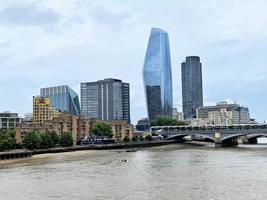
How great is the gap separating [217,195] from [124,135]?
5805 inches

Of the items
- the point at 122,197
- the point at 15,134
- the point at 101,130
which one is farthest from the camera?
the point at 101,130

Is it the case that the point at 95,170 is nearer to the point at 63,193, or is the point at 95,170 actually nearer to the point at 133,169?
the point at 133,169

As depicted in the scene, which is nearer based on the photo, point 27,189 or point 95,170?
point 27,189

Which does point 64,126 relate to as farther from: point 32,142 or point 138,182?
point 138,182

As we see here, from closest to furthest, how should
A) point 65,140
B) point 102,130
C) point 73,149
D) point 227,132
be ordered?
point 73,149 → point 65,140 → point 227,132 → point 102,130

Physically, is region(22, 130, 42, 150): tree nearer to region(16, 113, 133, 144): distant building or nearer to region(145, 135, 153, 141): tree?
region(16, 113, 133, 144): distant building

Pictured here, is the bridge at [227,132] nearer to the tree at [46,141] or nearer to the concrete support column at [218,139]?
the concrete support column at [218,139]

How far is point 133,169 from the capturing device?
74375mm

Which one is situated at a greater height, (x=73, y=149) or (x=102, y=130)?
(x=102, y=130)

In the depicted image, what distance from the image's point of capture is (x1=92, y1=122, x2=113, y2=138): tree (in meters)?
172

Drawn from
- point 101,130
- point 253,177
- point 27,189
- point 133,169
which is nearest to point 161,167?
point 133,169

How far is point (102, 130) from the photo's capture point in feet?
567

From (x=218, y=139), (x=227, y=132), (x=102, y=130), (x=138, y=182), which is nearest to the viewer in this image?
(x=138, y=182)

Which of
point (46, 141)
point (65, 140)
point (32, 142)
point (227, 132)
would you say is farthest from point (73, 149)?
point (227, 132)
